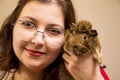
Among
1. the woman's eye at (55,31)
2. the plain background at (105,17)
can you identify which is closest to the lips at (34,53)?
the woman's eye at (55,31)

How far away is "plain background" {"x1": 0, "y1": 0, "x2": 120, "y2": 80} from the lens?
1893mm

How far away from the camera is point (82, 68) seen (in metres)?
1.05

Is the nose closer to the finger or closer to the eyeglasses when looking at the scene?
the eyeglasses

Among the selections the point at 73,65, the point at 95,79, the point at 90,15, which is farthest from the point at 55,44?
the point at 90,15

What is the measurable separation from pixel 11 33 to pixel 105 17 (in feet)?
3.04

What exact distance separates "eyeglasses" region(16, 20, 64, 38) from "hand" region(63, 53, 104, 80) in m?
0.11

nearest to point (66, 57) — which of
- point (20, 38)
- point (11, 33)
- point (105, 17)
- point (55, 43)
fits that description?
point (55, 43)

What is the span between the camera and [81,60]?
1004mm

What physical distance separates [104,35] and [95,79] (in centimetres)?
92

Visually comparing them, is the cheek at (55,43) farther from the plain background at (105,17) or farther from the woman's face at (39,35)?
the plain background at (105,17)

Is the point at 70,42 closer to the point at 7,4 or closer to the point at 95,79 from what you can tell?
the point at 95,79

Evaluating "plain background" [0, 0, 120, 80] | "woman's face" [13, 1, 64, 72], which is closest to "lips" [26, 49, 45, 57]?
"woman's face" [13, 1, 64, 72]

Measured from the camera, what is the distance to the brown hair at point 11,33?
3.79 ft

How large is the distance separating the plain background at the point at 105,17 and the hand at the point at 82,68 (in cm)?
88
